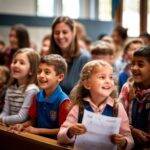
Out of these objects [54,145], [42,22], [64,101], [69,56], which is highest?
[42,22]

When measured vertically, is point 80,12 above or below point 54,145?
above

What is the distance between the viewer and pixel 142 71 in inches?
119

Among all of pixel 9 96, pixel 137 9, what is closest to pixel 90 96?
pixel 9 96

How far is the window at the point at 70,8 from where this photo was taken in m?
10.3

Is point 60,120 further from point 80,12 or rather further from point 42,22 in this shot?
point 80,12

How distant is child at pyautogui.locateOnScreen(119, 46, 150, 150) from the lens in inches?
116

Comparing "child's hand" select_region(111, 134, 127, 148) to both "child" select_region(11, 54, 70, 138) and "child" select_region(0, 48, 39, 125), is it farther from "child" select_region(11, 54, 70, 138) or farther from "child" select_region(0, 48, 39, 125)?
"child" select_region(0, 48, 39, 125)

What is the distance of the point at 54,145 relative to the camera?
2.81 meters

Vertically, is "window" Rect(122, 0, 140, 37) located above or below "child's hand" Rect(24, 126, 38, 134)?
above

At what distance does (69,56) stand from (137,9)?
537 cm

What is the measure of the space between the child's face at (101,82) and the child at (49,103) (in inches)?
16.7

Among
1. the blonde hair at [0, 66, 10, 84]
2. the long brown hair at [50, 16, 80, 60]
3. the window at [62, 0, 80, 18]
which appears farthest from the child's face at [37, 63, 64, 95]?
the window at [62, 0, 80, 18]

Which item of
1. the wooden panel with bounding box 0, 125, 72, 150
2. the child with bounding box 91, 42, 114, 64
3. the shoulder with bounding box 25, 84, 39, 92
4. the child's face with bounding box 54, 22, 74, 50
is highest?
the child's face with bounding box 54, 22, 74, 50

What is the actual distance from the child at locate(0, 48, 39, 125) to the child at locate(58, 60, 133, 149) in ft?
2.86
